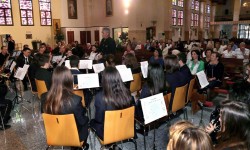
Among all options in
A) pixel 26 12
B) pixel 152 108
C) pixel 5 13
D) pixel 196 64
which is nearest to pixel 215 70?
pixel 196 64

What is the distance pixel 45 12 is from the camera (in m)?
18.0

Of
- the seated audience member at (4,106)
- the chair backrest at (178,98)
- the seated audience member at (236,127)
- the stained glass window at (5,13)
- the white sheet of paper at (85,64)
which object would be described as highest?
the stained glass window at (5,13)

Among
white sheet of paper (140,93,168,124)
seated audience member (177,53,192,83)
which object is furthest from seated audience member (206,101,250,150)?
seated audience member (177,53,192,83)

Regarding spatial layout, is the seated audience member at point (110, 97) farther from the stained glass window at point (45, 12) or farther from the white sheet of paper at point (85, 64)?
the stained glass window at point (45, 12)

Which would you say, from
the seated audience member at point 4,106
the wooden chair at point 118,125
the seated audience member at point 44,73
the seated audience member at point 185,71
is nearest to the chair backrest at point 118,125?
the wooden chair at point 118,125

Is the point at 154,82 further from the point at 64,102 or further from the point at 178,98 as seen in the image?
the point at 64,102

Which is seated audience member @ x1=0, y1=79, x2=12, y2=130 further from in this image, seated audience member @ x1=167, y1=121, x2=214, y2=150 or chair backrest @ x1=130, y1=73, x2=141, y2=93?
seated audience member @ x1=167, y1=121, x2=214, y2=150

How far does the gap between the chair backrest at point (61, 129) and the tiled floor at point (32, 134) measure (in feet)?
3.43

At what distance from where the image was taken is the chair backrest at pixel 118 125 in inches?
99.4

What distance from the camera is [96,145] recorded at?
146 inches

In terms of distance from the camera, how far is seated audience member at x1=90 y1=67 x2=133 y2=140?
9.18 feet

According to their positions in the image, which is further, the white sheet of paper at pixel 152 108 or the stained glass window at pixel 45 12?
the stained glass window at pixel 45 12

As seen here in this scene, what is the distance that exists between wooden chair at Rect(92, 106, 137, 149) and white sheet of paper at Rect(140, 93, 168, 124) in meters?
0.21

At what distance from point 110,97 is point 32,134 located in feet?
7.25
